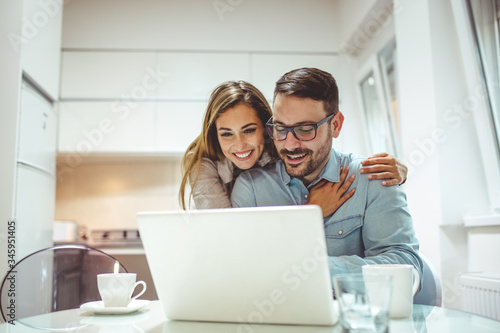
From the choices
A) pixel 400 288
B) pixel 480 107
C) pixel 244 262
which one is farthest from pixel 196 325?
pixel 480 107

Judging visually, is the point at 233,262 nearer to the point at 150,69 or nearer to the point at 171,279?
the point at 171,279

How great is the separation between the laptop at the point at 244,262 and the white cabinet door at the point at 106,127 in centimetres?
269

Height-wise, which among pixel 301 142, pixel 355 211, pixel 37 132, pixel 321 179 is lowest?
pixel 355 211

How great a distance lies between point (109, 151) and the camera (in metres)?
3.33

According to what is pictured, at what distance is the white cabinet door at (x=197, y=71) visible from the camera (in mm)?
3447

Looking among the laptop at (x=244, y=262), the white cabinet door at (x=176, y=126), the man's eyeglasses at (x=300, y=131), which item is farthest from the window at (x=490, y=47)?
the white cabinet door at (x=176, y=126)

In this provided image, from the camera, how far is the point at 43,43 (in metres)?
2.85

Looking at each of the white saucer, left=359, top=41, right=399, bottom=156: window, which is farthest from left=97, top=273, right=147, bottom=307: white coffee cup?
left=359, top=41, right=399, bottom=156: window

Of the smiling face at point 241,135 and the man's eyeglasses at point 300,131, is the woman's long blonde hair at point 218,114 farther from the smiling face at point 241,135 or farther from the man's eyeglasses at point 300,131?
the man's eyeglasses at point 300,131

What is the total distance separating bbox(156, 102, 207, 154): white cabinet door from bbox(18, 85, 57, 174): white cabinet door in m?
0.73

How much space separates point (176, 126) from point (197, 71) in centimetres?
46

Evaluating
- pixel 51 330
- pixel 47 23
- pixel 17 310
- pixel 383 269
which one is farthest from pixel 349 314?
pixel 47 23

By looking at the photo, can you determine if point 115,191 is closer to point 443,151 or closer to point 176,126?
point 176,126

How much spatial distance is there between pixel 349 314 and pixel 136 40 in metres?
3.26
